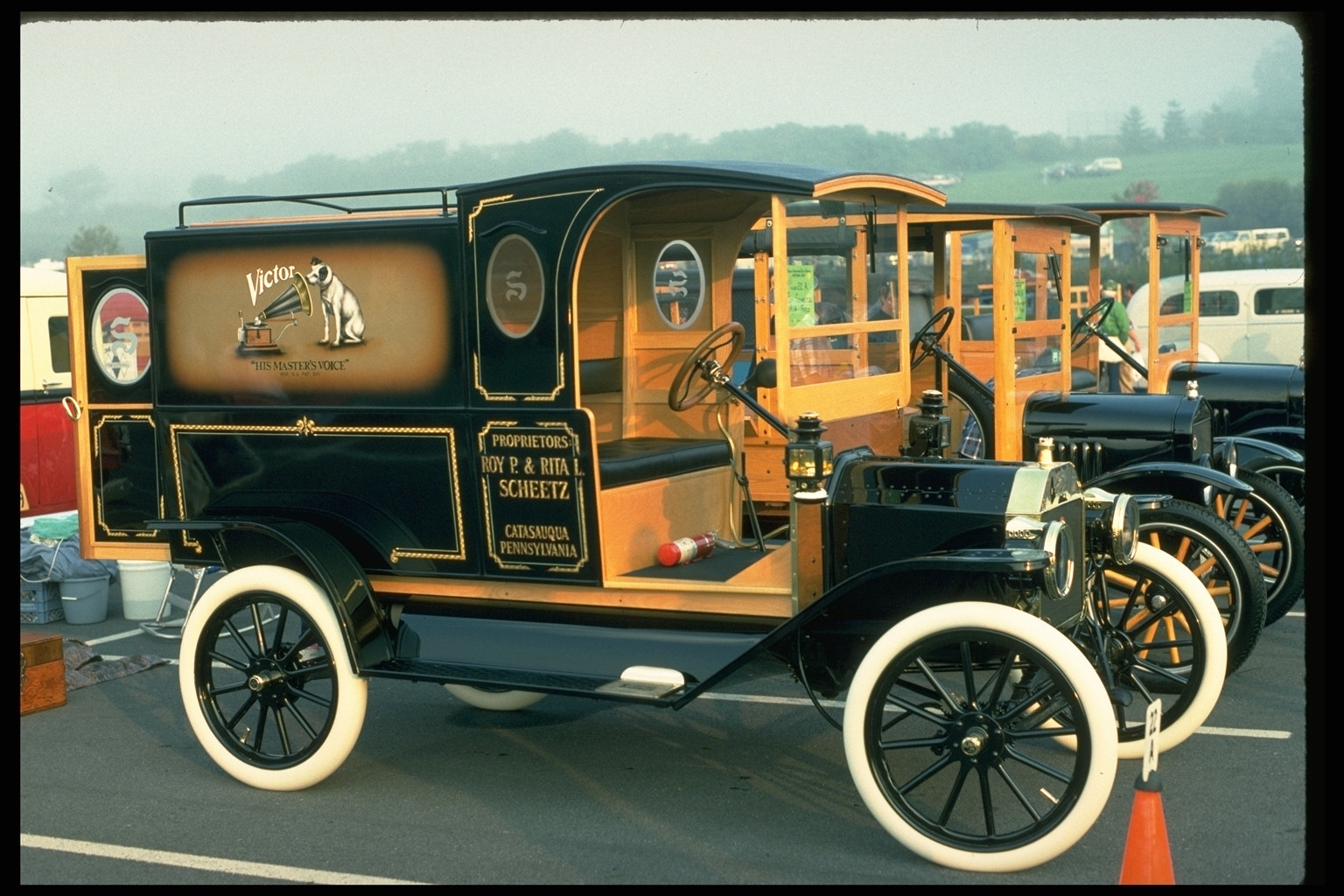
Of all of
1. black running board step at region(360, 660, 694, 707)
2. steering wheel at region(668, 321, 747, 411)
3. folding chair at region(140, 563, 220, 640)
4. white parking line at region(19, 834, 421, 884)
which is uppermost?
steering wheel at region(668, 321, 747, 411)

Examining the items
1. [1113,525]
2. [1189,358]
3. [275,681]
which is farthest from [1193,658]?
[1189,358]

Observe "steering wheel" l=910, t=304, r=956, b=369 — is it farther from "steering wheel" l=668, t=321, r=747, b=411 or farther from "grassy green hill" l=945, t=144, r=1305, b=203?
"grassy green hill" l=945, t=144, r=1305, b=203

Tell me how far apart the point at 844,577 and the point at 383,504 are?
1745 millimetres

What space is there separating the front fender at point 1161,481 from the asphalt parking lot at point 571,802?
2.90ft

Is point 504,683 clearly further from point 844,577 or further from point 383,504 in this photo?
point 844,577

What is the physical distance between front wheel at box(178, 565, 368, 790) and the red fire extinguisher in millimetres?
1174

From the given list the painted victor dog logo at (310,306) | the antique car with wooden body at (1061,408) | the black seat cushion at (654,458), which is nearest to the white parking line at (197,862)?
the black seat cushion at (654,458)

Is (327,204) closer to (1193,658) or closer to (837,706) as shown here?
(837,706)

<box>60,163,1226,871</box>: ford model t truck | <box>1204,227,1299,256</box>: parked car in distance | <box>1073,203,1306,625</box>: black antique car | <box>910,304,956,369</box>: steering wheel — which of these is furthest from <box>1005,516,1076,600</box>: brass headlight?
<box>1204,227,1299,256</box>: parked car in distance

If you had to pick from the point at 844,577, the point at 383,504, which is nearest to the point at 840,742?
the point at 844,577

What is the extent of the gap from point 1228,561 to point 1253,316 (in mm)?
12369

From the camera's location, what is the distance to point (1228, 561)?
5.87m

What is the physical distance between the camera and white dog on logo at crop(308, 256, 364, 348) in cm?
526

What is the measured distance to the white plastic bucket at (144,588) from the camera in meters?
8.25
